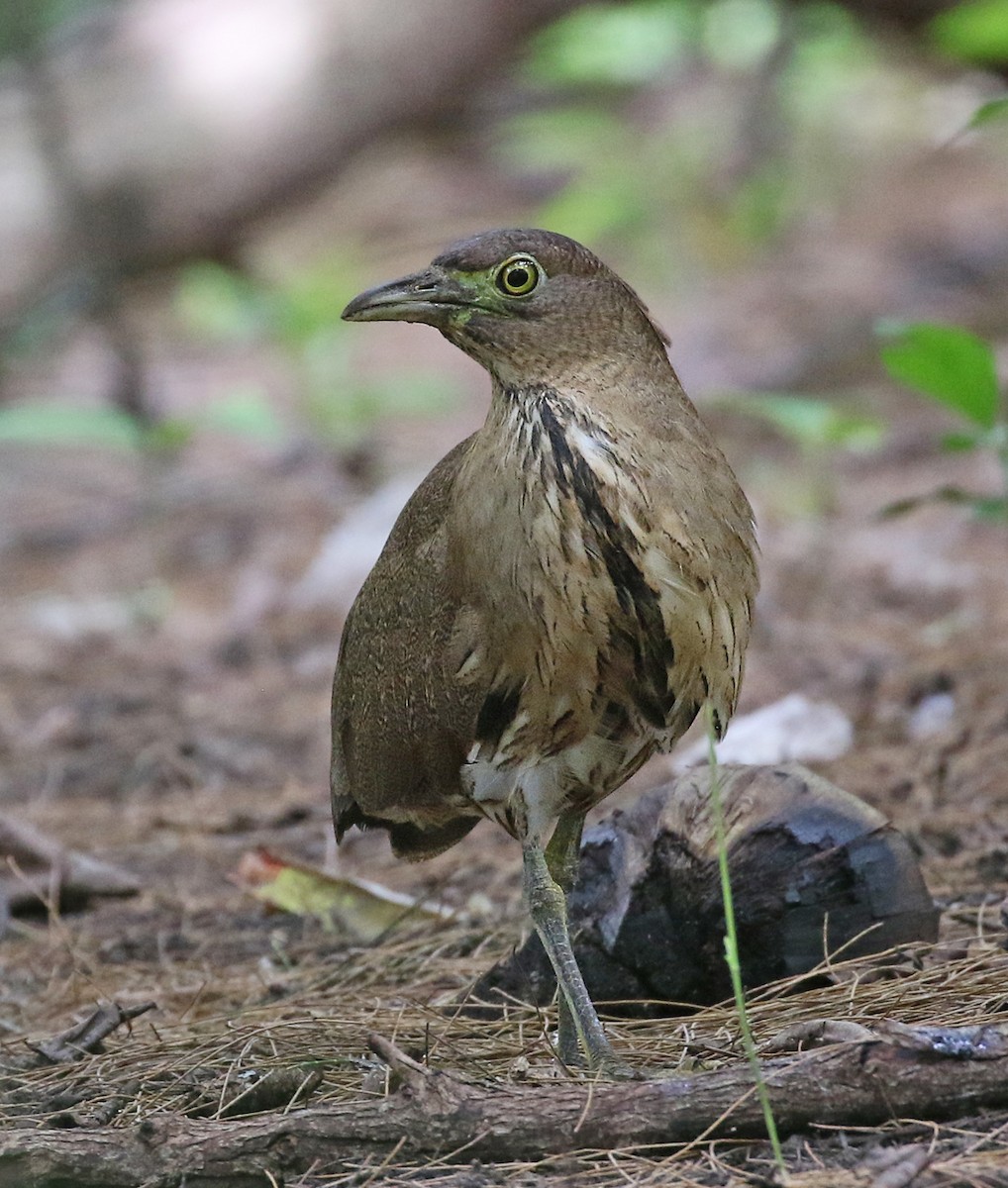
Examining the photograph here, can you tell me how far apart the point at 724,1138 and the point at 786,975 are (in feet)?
3.11

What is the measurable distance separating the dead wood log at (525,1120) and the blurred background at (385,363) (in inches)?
55.9

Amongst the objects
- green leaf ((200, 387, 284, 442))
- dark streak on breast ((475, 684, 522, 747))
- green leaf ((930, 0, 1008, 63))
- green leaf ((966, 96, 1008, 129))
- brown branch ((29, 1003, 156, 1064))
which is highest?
green leaf ((930, 0, 1008, 63))

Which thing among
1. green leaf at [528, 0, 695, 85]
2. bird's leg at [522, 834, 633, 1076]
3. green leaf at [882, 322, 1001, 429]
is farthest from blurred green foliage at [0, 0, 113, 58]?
bird's leg at [522, 834, 633, 1076]

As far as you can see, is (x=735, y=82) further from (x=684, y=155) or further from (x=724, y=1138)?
(x=724, y=1138)

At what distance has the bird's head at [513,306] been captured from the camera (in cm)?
345

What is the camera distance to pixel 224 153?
9.18 m

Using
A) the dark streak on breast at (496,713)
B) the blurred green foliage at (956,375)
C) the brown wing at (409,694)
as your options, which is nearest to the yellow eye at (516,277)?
the brown wing at (409,694)

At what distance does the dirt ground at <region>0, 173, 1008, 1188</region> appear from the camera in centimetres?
335

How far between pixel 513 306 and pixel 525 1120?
167 cm

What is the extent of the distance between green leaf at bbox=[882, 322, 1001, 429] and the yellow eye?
5.15 ft

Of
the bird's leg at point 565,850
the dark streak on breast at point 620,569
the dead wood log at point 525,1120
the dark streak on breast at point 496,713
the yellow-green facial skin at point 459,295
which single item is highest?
the yellow-green facial skin at point 459,295

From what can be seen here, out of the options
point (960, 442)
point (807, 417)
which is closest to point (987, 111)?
point (960, 442)

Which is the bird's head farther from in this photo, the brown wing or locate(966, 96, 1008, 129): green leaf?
locate(966, 96, 1008, 129): green leaf

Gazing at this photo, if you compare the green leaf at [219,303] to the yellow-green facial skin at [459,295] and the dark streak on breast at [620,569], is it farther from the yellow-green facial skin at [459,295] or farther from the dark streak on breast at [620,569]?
the dark streak on breast at [620,569]
